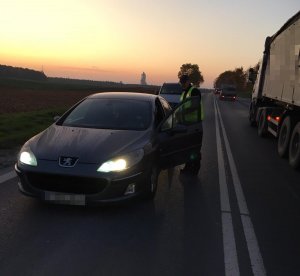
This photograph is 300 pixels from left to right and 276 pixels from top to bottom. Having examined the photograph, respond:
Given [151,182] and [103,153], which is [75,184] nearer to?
[103,153]

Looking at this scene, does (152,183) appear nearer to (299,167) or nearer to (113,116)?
(113,116)

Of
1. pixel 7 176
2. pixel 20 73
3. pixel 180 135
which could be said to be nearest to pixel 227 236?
pixel 180 135

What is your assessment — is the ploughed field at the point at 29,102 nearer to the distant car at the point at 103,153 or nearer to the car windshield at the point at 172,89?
the car windshield at the point at 172,89

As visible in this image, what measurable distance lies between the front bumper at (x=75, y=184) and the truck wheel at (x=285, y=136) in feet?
20.3

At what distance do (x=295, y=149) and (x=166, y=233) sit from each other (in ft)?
18.8

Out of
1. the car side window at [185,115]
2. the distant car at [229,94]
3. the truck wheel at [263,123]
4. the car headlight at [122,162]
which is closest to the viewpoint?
the car headlight at [122,162]

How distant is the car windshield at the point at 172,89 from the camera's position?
69.0ft

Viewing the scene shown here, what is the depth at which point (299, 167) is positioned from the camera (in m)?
9.51

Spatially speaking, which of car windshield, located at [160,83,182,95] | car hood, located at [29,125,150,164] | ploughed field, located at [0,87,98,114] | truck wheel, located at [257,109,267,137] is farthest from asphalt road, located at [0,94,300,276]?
ploughed field, located at [0,87,98,114]

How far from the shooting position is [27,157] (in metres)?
5.65

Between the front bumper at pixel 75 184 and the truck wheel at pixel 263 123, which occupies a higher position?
the front bumper at pixel 75 184

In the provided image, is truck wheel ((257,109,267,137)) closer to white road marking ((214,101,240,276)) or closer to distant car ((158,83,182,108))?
distant car ((158,83,182,108))

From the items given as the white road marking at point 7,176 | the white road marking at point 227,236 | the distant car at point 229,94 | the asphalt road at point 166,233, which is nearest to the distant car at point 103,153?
the asphalt road at point 166,233

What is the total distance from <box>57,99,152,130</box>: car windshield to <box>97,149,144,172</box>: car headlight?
3.03 ft
